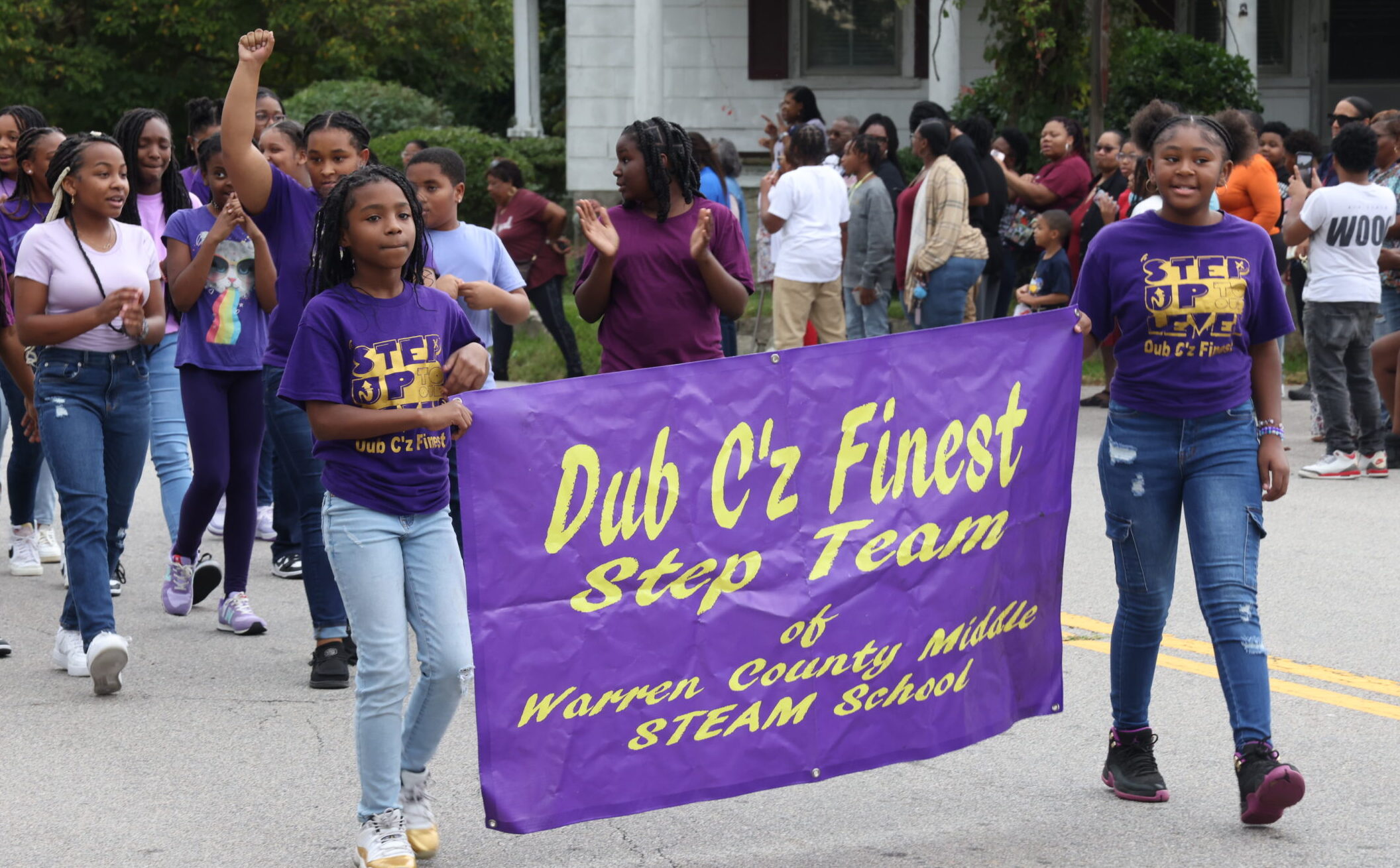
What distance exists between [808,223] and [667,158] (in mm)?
6467

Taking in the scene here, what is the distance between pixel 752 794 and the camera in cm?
482

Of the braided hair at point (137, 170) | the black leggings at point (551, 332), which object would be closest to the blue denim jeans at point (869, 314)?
the black leggings at point (551, 332)

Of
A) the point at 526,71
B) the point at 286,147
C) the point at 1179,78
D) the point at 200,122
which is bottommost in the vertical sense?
the point at 286,147

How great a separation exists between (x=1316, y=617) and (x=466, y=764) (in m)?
3.57

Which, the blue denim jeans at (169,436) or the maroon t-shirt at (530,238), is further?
the maroon t-shirt at (530,238)

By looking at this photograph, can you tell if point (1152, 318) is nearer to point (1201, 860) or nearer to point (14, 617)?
point (1201, 860)

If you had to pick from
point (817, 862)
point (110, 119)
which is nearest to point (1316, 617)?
point (817, 862)

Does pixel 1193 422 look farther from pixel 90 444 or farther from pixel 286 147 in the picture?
pixel 90 444

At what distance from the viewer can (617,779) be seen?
4090mm

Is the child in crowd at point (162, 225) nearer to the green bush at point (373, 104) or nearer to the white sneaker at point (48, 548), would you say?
the white sneaker at point (48, 548)

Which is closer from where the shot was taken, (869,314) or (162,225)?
(162,225)

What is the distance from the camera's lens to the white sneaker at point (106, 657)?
5.79 meters

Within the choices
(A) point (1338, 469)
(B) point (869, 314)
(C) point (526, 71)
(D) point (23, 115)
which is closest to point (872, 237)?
(B) point (869, 314)

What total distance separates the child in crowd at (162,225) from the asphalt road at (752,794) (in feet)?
2.15
